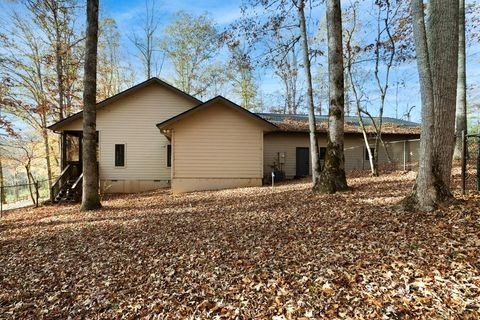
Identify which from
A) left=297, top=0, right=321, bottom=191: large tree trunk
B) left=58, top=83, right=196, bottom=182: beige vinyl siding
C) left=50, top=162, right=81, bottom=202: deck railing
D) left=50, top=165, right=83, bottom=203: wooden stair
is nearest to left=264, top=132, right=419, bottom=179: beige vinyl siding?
left=58, top=83, right=196, bottom=182: beige vinyl siding

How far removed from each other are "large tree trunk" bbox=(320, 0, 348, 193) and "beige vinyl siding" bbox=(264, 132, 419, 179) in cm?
791

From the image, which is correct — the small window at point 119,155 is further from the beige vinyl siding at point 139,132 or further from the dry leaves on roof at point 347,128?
the dry leaves on roof at point 347,128

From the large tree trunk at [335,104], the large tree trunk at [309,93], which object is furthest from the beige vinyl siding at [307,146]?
the large tree trunk at [335,104]

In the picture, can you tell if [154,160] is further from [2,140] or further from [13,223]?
[2,140]

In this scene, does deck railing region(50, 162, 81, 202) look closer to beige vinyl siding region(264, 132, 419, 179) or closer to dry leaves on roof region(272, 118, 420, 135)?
beige vinyl siding region(264, 132, 419, 179)

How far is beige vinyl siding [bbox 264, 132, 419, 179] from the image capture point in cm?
1614

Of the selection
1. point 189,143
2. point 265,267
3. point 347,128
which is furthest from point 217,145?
point 265,267

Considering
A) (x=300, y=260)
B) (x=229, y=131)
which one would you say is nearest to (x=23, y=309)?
(x=300, y=260)

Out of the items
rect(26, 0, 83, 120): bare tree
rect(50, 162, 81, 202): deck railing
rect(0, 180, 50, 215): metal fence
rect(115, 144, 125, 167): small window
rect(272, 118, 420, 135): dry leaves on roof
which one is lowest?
rect(0, 180, 50, 215): metal fence

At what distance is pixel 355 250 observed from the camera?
3.67 metres

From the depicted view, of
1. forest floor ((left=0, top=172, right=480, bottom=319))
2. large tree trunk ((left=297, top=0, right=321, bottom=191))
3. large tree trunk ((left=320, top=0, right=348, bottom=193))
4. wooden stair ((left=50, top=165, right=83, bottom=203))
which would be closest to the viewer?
forest floor ((left=0, top=172, right=480, bottom=319))

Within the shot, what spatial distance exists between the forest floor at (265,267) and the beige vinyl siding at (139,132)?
8.82 metres

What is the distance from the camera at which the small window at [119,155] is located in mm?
14953

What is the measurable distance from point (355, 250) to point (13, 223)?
9787mm
